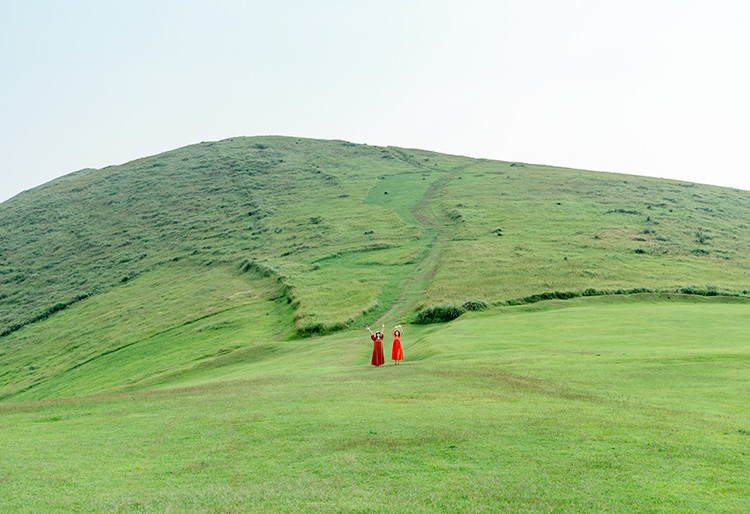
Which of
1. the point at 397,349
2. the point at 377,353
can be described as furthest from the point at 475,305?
the point at 377,353

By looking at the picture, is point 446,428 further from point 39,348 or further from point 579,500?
point 39,348

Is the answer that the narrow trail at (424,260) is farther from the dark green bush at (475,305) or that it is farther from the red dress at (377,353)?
the red dress at (377,353)

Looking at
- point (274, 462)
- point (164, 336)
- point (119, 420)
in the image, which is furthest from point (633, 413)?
point (164, 336)

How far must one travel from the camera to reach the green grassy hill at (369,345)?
39.2 ft

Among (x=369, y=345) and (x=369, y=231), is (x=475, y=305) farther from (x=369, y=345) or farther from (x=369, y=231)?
(x=369, y=231)

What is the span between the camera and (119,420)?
18.5 metres

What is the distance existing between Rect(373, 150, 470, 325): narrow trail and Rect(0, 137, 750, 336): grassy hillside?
10.6 inches

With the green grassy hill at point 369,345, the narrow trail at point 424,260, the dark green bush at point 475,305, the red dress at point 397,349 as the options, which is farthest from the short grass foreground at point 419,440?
the narrow trail at point 424,260

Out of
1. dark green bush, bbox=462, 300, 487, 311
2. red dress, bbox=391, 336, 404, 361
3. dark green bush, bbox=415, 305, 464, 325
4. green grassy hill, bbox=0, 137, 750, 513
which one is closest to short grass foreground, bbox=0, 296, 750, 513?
green grassy hill, bbox=0, 137, 750, 513

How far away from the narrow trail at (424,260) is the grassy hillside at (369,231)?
0.27 meters

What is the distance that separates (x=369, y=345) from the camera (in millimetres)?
35781

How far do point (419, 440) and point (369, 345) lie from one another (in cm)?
2169

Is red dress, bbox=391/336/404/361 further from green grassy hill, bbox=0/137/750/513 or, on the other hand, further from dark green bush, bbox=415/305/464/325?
dark green bush, bbox=415/305/464/325

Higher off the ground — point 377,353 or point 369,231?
point 369,231
